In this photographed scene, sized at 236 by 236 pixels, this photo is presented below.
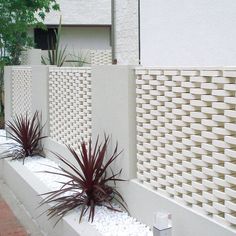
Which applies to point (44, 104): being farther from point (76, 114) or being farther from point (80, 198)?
point (80, 198)

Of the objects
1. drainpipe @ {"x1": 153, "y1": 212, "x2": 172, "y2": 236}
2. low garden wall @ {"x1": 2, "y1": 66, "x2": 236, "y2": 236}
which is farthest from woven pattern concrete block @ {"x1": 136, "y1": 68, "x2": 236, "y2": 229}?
drainpipe @ {"x1": 153, "y1": 212, "x2": 172, "y2": 236}


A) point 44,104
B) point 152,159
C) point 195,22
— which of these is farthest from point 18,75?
point 152,159

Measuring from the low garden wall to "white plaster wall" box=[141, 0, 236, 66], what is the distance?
223 centimetres

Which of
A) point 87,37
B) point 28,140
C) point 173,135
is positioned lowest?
point 28,140

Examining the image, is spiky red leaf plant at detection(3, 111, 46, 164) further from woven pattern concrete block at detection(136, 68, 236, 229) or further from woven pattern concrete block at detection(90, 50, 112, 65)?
woven pattern concrete block at detection(90, 50, 112, 65)

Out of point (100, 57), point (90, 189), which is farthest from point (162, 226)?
point (100, 57)

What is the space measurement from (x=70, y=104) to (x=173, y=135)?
8.62ft

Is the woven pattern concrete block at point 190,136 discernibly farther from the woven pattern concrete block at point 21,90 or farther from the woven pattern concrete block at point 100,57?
the woven pattern concrete block at point 100,57

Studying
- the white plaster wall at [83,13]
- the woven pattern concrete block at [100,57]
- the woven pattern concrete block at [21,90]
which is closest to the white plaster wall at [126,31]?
the woven pattern concrete block at [21,90]

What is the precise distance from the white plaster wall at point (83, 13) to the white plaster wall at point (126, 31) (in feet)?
28.5

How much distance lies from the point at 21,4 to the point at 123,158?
711 cm

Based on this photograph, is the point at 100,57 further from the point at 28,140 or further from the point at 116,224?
the point at 116,224

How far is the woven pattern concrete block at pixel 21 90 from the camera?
25.9 feet

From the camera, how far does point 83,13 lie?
66.4 feet
